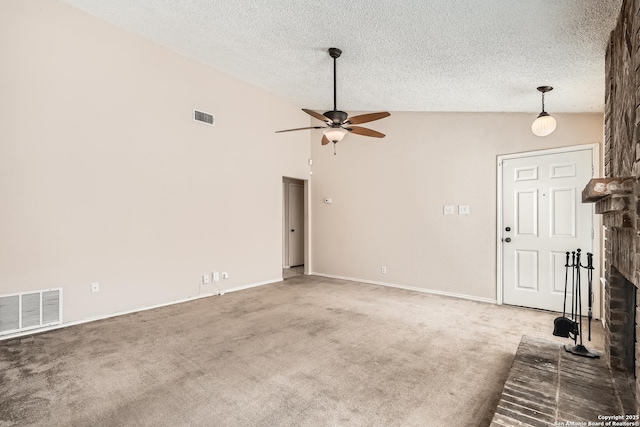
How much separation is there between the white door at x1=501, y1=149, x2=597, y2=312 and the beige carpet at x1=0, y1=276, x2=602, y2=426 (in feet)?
1.17

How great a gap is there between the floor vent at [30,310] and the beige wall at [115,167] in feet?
0.30

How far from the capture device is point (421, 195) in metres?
5.59

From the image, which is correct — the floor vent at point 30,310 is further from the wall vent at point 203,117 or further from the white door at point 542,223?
the white door at point 542,223

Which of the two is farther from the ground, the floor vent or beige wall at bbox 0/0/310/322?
beige wall at bbox 0/0/310/322

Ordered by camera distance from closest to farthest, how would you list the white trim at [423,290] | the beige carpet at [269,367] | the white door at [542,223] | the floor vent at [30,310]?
the beige carpet at [269,367], the floor vent at [30,310], the white door at [542,223], the white trim at [423,290]

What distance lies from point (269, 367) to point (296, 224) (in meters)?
5.36

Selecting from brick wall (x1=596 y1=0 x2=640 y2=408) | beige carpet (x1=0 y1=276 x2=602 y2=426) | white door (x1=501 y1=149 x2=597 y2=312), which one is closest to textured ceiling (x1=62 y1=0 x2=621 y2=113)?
brick wall (x1=596 y1=0 x2=640 y2=408)

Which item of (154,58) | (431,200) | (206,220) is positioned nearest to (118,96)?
(154,58)

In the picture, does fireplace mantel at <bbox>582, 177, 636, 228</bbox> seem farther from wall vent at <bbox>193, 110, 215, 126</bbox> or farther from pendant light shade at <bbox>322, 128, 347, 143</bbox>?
wall vent at <bbox>193, 110, 215, 126</bbox>

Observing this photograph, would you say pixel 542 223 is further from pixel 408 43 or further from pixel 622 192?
pixel 622 192

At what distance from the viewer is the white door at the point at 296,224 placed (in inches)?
312

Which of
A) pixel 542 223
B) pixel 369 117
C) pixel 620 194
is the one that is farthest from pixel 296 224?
pixel 620 194

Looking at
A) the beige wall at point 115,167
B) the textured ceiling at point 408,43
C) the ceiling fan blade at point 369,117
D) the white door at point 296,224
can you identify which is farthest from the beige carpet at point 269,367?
the white door at point 296,224

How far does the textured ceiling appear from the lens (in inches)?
99.1
